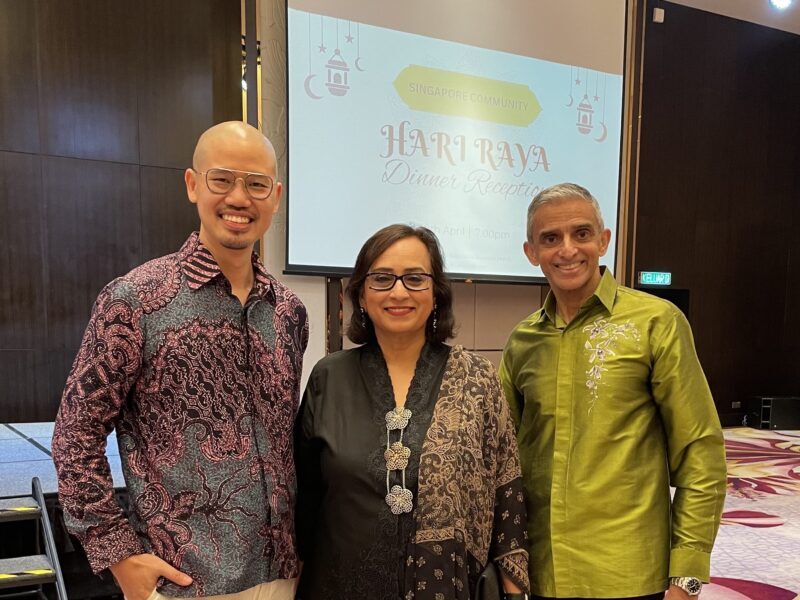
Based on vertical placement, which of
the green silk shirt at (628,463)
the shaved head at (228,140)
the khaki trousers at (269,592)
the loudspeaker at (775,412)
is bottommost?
the loudspeaker at (775,412)

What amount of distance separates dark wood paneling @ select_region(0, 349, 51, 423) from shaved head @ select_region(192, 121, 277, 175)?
3729 millimetres

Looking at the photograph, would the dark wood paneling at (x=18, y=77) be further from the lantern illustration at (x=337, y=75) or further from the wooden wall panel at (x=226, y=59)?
the lantern illustration at (x=337, y=75)

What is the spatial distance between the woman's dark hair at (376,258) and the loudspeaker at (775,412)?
6790 millimetres

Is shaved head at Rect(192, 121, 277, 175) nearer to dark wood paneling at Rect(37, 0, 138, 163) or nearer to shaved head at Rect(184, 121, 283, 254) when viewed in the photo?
shaved head at Rect(184, 121, 283, 254)

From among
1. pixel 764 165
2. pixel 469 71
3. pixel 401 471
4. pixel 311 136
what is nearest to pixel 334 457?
pixel 401 471

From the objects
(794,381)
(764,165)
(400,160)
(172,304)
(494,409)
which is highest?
(764,165)

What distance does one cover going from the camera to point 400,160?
397cm

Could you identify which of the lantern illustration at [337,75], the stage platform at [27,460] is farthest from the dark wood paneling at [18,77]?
the lantern illustration at [337,75]

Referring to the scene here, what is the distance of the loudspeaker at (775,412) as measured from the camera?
22.1ft

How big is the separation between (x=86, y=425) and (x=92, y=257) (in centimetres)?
365

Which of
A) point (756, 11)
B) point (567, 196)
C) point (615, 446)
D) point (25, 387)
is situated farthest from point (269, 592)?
point (756, 11)

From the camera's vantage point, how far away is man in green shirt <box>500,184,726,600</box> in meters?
1.32

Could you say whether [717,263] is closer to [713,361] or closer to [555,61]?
[713,361]

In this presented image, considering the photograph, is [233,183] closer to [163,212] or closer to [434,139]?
[434,139]
